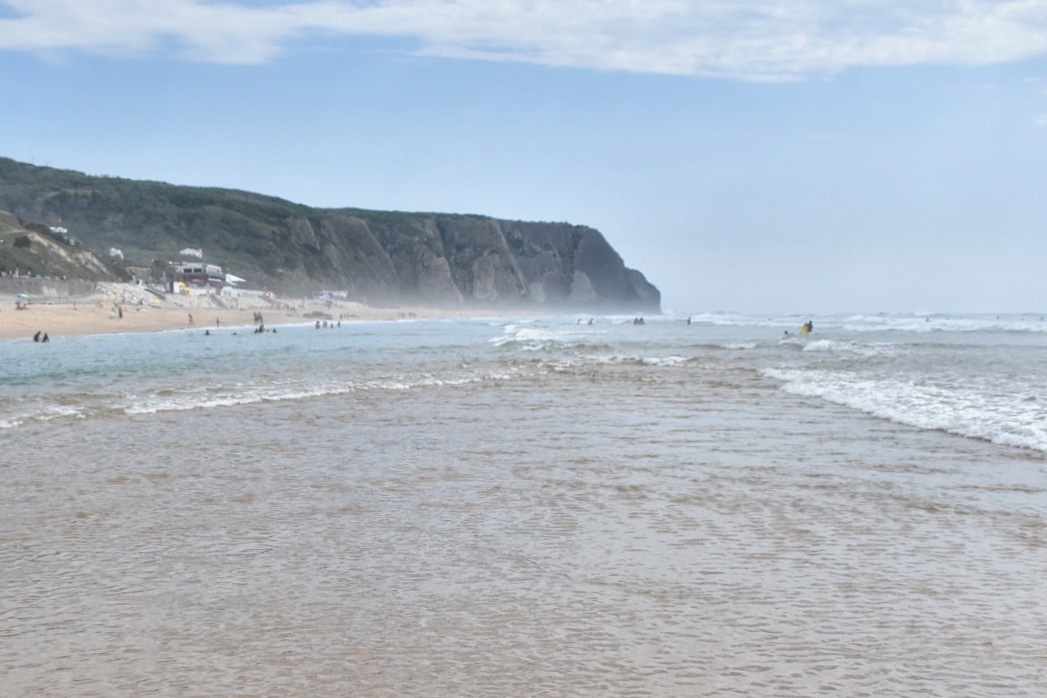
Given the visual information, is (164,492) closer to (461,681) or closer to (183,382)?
(461,681)

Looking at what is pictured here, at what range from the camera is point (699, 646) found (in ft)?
13.2

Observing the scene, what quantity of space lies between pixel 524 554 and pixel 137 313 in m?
71.2

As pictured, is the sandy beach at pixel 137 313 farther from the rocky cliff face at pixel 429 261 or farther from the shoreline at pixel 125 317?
the rocky cliff face at pixel 429 261

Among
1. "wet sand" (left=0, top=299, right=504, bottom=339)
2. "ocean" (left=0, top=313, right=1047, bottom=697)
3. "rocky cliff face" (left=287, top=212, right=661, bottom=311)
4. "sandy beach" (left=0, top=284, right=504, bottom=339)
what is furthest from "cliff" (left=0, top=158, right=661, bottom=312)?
"ocean" (left=0, top=313, right=1047, bottom=697)

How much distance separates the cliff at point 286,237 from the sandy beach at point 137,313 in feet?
80.2

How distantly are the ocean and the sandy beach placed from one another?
1668 inches

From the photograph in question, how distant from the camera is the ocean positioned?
3.82 m

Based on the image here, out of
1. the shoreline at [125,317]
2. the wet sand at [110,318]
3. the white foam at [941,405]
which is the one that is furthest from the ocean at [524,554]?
the wet sand at [110,318]

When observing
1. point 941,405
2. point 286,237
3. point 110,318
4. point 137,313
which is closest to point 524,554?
point 941,405

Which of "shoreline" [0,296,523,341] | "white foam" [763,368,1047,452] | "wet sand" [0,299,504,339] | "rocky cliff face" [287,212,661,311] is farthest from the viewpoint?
"rocky cliff face" [287,212,661,311]

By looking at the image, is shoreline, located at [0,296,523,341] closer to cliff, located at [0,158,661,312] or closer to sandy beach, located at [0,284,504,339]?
sandy beach, located at [0,284,504,339]

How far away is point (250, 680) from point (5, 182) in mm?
170542

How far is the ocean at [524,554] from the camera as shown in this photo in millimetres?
3816

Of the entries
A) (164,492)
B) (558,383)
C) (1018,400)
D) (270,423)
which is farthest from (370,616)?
(558,383)
